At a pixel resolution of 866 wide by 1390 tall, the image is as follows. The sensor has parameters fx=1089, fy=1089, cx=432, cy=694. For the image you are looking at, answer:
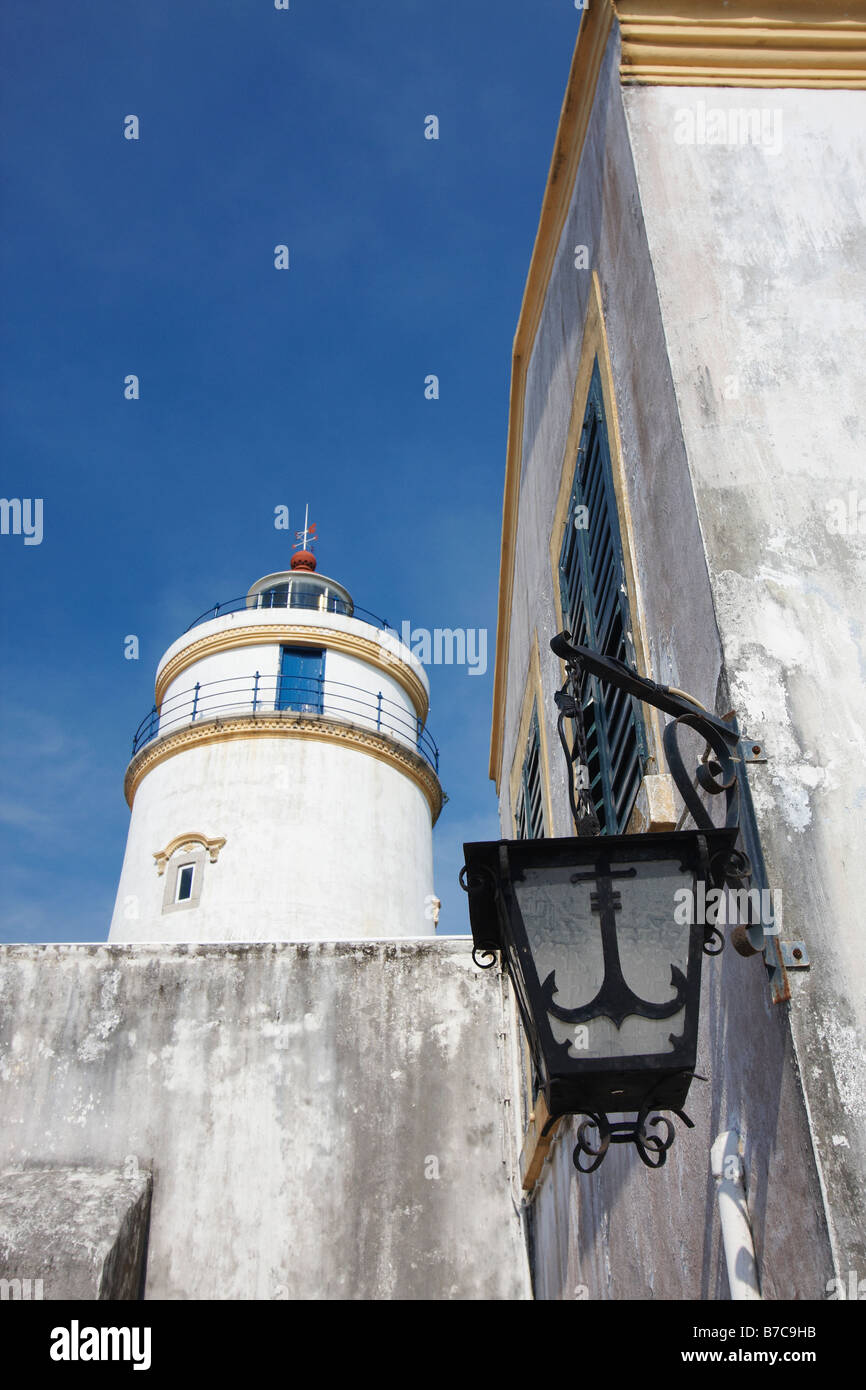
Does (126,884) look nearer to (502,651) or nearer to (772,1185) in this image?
(502,651)

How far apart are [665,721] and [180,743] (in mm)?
13889

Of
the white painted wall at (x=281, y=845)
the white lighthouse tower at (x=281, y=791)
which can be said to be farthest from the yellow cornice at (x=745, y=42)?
the white painted wall at (x=281, y=845)

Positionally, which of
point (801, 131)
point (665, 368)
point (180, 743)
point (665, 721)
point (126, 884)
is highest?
point (180, 743)

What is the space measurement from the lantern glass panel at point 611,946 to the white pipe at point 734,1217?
→ 71 cm

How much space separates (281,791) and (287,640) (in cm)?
306

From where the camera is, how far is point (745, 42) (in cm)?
417

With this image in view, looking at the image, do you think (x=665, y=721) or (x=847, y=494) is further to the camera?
(x=665, y=721)

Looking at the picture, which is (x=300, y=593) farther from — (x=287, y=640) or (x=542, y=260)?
(x=542, y=260)

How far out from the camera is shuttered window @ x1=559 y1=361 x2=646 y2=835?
406 centimetres

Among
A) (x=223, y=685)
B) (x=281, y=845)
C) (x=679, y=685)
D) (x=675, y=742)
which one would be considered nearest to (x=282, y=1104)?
(x=281, y=845)

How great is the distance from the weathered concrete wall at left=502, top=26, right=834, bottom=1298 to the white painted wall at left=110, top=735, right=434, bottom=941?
30.7ft

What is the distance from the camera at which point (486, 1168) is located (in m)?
9.67

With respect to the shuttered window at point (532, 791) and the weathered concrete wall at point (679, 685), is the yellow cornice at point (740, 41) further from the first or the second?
the shuttered window at point (532, 791)
